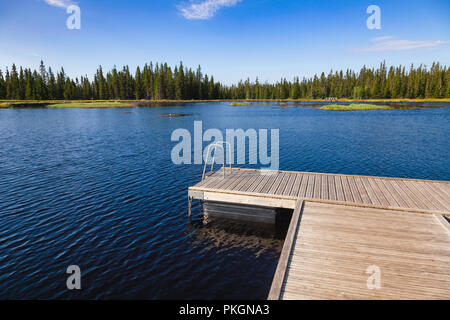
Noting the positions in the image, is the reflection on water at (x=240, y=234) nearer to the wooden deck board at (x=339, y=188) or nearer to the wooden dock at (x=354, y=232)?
the wooden dock at (x=354, y=232)

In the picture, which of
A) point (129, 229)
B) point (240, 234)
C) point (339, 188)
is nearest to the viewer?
point (240, 234)

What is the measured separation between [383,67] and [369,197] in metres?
184

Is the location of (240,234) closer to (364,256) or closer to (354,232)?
(354,232)

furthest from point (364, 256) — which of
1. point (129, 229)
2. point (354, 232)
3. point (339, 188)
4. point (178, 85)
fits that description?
point (178, 85)

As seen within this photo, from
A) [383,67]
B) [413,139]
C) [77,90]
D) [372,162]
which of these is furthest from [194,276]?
[383,67]

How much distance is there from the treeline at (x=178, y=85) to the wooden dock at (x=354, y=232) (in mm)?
138758

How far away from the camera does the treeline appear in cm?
12738

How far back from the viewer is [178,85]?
146m

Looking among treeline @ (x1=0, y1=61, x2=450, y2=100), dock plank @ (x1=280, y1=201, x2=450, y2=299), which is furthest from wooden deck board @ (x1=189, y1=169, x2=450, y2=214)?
treeline @ (x1=0, y1=61, x2=450, y2=100)

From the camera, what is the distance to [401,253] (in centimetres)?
786

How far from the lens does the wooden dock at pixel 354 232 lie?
6520 millimetres

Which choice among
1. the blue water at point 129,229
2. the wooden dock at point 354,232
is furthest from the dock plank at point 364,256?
the blue water at point 129,229

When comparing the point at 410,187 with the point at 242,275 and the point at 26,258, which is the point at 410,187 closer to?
the point at 242,275

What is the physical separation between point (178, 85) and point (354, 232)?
146 metres
